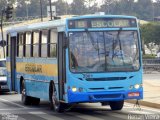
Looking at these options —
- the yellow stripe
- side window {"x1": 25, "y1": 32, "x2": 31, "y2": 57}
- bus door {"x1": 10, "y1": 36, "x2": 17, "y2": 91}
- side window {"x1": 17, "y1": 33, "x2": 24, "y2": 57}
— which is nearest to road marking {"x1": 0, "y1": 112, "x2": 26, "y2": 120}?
the yellow stripe

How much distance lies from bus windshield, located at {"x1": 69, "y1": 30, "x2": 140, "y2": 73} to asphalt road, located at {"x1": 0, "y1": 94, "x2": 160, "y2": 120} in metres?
1.32

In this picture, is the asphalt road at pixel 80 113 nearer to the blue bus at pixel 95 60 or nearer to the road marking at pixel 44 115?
the road marking at pixel 44 115

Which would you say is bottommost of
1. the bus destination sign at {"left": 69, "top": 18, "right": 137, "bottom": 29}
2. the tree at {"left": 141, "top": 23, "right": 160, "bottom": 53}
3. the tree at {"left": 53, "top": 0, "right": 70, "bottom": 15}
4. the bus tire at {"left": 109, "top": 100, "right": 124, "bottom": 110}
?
the bus tire at {"left": 109, "top": 100, "right": 124, "bottom": 110}

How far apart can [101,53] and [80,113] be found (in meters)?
2.18

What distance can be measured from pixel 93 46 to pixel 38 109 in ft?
13.3

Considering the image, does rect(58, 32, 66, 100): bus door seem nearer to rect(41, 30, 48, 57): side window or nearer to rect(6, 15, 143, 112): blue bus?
rect(6, 15, 143, 112): blue bus

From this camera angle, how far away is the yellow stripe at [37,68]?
723 inches

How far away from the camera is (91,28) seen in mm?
17281

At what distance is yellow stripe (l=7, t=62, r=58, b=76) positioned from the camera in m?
18.4

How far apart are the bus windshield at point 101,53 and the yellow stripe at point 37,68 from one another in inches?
49.7

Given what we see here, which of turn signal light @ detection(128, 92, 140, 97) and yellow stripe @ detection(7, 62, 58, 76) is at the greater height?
yellow stripe @ detection(7, 62, 58, 76)

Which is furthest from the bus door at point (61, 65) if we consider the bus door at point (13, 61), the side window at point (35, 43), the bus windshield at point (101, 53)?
the bus door at point (13, 61)

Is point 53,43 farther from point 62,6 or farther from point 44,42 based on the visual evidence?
point 62,6

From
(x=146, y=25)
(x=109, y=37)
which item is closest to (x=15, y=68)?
(x=109, y=37)
